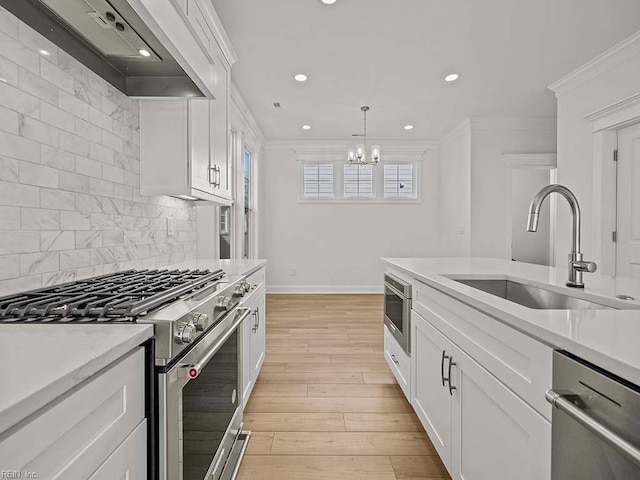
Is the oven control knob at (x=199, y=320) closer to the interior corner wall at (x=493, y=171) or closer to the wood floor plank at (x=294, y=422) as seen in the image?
the wood floor plank at (x=294, y=422)

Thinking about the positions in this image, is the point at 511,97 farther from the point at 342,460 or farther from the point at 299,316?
the point at 342,460

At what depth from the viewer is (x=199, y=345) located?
3.58 feet

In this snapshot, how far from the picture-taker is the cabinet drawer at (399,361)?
212 cm

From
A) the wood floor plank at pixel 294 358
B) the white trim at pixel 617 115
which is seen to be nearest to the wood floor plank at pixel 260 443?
the wood floor plank at pixel 294 358

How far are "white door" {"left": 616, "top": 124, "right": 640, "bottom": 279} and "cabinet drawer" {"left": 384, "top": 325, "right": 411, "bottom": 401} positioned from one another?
8.71 ft

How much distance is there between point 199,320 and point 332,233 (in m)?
5.45

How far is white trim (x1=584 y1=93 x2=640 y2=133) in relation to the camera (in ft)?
10.6

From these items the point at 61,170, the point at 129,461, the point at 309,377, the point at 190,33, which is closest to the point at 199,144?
the point at 190,33

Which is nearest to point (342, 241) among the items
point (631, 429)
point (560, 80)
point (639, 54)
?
point (560, 80)

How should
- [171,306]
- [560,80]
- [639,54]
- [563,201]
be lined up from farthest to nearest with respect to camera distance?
1. [563,201]
2. [560,80]
3. [639,54]
4. [171,306]

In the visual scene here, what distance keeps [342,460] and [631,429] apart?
147 centimetres

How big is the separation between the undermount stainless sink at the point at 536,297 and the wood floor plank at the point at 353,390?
3.43 ft

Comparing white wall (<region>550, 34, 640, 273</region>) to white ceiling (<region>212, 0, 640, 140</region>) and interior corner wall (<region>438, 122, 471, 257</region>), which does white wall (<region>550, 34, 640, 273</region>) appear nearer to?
white ceiling (<region>212, 0, 640, 140</region>)

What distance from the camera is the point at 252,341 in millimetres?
2283
